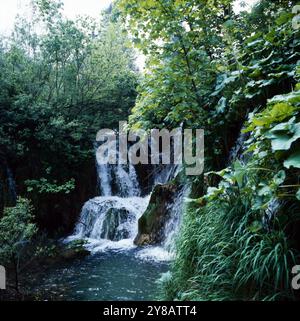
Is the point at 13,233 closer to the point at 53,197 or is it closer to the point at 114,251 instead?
the point at 114,251

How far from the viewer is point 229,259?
9.81ft

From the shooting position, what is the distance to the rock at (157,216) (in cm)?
807

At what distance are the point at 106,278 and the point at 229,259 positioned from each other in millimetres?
3905

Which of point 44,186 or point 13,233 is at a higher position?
point 44,186

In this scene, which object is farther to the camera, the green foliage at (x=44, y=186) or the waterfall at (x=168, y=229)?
the green foliage at (x=44, y=186)

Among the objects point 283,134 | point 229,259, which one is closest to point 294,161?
point 283,134

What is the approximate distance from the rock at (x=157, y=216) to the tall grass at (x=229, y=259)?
157 inches

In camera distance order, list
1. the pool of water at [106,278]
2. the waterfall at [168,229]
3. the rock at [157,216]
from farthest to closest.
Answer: the rock at [157,216], the waterfall at [168,229], the pool of water at [106,278]

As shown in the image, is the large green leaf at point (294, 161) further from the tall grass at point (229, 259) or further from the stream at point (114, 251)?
the stream at point (114, 251)

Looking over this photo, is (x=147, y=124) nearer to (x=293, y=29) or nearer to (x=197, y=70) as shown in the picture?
(x=197, y=70)

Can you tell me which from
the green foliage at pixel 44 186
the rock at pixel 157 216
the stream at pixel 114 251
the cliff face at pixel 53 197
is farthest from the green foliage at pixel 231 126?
the cliff face at pixel 53 197

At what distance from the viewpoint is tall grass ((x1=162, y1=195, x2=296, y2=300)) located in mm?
2582

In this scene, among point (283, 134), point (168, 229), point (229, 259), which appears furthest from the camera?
point (168, 229)

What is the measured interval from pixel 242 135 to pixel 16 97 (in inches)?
326
